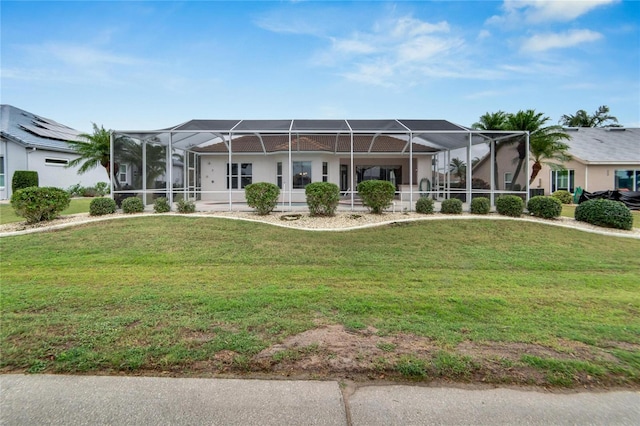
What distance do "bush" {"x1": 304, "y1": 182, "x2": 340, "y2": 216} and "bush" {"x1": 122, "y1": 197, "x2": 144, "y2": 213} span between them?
6758 millimetres

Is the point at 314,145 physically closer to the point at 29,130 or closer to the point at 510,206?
the point at 510,206

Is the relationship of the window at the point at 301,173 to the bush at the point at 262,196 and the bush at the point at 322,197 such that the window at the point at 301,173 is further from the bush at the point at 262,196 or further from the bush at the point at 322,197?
the bush at the point at 322,197

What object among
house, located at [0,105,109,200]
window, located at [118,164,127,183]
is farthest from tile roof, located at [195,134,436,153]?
house, located at [0,105,109,200]

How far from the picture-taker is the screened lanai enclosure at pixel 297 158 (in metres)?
14.1

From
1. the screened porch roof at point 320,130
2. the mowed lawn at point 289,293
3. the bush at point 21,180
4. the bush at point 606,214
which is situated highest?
the screened porch roof at point 320,130

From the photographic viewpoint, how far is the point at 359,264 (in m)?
7.18

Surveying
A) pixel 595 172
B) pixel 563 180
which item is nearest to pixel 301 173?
pixel 563 180

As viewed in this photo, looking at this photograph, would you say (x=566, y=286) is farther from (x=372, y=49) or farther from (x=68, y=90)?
(x=68, y=90)

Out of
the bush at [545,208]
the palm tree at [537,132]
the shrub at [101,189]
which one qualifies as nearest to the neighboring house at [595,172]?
the palm tree at [537,132]

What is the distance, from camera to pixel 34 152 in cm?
2480

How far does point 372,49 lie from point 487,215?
328 inches

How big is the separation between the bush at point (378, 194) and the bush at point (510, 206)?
4.34 metres

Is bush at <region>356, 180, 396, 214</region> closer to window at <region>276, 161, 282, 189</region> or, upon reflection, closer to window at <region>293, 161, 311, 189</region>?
window at <region>293, 161, 311, 189</region>

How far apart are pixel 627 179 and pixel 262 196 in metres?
27.5
